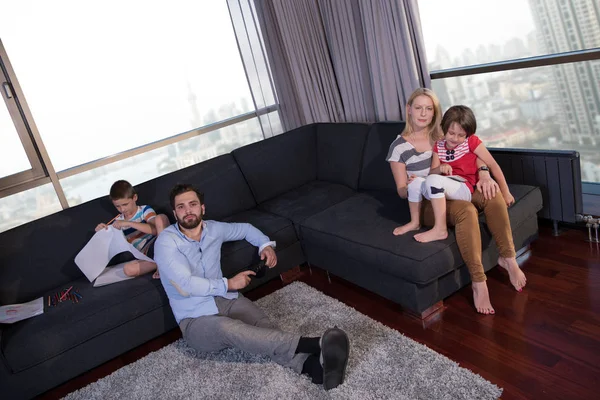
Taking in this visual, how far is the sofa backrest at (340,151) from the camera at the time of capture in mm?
3465

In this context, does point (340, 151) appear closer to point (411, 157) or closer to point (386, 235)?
point (411, 157)

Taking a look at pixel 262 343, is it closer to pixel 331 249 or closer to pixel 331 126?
pixel 331 249

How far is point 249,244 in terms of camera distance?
2990 mm

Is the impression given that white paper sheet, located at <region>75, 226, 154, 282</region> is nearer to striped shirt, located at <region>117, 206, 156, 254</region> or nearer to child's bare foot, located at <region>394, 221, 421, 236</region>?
A: striped shirt, located at <region>117, 206, 156, 254</region>

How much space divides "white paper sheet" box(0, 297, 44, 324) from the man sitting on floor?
78 centimetres

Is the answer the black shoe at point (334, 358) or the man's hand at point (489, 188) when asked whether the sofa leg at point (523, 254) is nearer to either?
the man's hand at point (489, 188)

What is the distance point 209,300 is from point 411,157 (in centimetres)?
128

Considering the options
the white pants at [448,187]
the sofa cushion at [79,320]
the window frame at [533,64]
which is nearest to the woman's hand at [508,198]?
the white pants at [448,187]

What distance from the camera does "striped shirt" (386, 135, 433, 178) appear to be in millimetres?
2682

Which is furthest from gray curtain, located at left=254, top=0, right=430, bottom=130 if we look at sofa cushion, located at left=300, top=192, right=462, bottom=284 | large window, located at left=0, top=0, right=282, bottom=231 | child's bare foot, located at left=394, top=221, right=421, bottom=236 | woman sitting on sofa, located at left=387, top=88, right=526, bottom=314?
child's bare foot, located at left=394, top=221, right=421, bottom=236

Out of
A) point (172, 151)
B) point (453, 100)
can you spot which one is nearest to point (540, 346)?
point (453, 100)

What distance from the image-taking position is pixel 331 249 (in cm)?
284

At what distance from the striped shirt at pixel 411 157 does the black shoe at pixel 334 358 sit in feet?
3.45

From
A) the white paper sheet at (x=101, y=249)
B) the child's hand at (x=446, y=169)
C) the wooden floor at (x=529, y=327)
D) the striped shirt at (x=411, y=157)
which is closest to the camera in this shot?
the wooden floor at (x=529, y=327)
